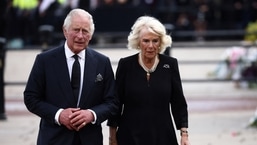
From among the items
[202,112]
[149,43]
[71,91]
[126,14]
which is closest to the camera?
[71,91]

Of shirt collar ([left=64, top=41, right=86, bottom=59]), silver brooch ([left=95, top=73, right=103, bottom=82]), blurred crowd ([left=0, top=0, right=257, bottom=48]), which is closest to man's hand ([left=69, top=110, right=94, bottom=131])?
silver brooch ([left=95, top=73, right=103, bottom=82])

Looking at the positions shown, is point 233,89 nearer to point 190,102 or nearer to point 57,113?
point 190,102

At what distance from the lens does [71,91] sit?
6035 mm

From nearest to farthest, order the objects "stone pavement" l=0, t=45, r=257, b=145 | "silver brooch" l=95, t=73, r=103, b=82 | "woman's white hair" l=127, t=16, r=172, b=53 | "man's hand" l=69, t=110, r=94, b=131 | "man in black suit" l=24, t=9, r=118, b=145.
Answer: "man's hand" l=69, t=110, r=94, b=131, "man in black suit" l=24, t=9, r=118, b=145, "silver brooch" l=95, t=73, r=103, b=82, "woman's white hair" l=127, t=16, r=172, b=53, "stone pavement" l=0, t=45, r=257, b=145

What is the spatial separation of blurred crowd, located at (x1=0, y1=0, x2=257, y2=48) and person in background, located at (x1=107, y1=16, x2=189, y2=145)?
45.8 ft

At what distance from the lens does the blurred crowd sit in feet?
77.7

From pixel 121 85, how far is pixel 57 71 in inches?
22.5

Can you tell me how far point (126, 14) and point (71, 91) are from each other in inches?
726

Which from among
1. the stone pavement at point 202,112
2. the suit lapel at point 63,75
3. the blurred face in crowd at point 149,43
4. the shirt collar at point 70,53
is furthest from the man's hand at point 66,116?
the stone pavement at point 202,112

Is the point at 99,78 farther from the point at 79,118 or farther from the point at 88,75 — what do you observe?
the point at 79,118

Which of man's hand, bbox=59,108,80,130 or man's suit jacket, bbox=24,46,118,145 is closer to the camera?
man's hand, bbox=59,108,80,130

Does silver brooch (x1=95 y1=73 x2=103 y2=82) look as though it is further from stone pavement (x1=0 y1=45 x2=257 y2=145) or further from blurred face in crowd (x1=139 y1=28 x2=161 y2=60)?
stone pavement (x1=0 y1=45 x2=257 y2=145)

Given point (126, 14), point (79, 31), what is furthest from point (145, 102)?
point (126, 14)

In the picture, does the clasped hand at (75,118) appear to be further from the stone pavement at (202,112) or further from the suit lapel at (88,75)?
the stone pavement at (202,112)
